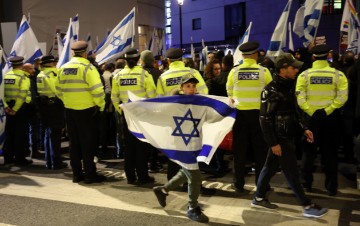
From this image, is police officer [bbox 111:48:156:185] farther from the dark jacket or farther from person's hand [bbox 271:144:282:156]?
person's hand [bbox 271:144:282:156]

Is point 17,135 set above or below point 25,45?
below

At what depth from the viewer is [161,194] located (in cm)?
589

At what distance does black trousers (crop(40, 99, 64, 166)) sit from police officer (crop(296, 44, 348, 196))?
4712 mm

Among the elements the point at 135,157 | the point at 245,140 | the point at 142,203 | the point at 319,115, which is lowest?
the point at 142,203

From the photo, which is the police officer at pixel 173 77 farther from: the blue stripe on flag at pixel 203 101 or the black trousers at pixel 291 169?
the black trousers at pixel 291 169

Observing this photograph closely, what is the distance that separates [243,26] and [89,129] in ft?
117

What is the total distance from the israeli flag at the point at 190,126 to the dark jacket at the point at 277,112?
43 centimetres

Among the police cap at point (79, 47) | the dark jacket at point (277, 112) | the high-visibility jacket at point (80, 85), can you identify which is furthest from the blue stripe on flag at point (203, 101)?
the police cap at point (79, 47)

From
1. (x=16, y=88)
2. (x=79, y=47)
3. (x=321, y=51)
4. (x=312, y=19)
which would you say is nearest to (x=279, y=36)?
(x=312, y=19)

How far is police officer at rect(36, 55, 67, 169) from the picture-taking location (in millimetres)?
8500

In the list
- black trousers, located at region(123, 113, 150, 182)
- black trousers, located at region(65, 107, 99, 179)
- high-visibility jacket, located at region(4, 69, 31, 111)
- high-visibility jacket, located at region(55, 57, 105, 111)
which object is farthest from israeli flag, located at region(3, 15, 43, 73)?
black trousers, located at region(123, 113, 150, 182)

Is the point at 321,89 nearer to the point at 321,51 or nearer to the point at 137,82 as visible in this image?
the point at 321,51

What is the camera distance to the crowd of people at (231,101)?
548 centimetres

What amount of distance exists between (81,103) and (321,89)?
12.6 feet
